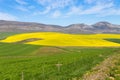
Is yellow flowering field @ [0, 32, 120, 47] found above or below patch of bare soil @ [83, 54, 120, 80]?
below

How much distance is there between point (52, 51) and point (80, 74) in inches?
2040

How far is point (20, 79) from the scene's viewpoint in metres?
28.5

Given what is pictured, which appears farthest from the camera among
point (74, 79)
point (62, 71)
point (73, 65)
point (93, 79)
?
point (73, 65)

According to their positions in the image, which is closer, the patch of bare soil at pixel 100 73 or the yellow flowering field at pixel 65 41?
the patch of bare soil at pixel 100 73

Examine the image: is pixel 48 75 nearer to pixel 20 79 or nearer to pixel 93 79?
pixel 20 79

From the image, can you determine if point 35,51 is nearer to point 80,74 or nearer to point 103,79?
point 80,74

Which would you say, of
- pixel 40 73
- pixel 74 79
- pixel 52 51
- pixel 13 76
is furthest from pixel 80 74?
pixel 52 51

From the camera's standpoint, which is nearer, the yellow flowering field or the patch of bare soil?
the patch of bare soil

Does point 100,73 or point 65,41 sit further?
point 65,41

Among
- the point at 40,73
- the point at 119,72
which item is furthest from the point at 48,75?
the point at 119,72

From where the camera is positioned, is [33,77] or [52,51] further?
[52,51]

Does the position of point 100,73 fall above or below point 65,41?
above

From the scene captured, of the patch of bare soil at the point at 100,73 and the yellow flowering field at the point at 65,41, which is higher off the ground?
the patch of bare soil at the point at 100,73

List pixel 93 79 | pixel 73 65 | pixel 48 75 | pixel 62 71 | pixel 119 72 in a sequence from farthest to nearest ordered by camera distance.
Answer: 1. pixel 73 65
2. pixel 62 71
3. pixel 48 75
4. pixel 119 72
5. pixel 93 79
